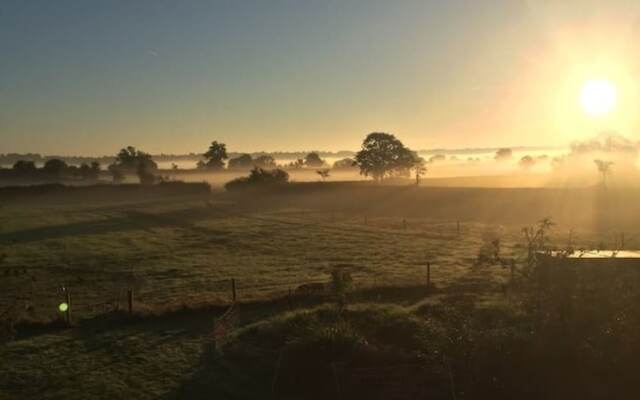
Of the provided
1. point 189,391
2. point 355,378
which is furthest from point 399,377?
point 189,391

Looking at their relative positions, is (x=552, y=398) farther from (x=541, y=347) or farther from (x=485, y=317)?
(x=485, y=317)

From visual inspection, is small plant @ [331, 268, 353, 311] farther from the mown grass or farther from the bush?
the bush

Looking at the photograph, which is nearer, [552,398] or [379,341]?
[552,398]

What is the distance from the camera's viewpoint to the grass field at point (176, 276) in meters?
14.5

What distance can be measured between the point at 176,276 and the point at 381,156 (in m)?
114

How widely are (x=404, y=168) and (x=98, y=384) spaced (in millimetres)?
135261

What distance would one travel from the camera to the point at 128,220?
7044 cm

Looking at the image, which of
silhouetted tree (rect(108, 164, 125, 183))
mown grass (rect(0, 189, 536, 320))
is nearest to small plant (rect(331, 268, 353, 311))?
mown grass (rect(0, 189, 536, 320))

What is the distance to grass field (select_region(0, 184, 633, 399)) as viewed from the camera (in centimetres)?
1448

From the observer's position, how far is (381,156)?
141m

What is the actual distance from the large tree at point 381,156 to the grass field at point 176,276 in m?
68.4

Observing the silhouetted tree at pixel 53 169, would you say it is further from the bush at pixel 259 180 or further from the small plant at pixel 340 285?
the small plant at pixel 340 285

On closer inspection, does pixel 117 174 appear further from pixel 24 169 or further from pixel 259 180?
pixel 259 180

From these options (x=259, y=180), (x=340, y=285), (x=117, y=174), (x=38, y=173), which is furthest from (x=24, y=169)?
(x=340, y=285)
